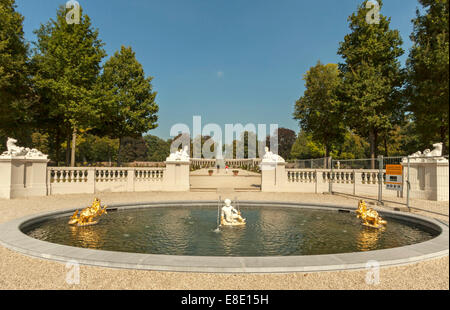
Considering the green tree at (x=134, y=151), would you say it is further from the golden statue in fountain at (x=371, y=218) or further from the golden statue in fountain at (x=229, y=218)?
the golden statue in fountain at (x=371, y=218)

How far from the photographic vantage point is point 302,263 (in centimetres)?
512

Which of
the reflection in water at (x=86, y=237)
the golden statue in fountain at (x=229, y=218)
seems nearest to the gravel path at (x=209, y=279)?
the reflection in water at (x=86, y=237)

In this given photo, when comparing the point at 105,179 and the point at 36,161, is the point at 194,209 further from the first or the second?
the point at 36,161

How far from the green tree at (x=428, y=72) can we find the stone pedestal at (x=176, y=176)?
2027 cm

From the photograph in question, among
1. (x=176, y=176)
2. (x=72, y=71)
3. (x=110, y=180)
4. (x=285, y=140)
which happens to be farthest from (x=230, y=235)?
(x=285, y=140)

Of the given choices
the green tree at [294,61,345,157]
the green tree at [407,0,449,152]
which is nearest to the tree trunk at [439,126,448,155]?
the green tree at [407,0,449,152]

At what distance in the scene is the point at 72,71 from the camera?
24.0 meters

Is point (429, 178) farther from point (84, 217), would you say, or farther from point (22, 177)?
point (22, 177)

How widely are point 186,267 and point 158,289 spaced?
2.41 feet

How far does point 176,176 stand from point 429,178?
15771 mm

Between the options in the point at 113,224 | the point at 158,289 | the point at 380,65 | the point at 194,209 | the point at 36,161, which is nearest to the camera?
the point at 158,289

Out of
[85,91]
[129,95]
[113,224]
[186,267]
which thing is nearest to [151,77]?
[129,95]

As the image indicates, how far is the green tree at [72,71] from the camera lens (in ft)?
78.7

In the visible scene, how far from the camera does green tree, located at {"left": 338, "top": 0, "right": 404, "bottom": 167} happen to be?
25.9 meters
